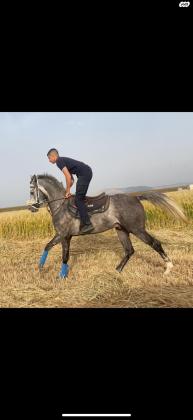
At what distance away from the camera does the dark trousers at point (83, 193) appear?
5.54m

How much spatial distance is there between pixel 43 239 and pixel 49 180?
4891 millimetres

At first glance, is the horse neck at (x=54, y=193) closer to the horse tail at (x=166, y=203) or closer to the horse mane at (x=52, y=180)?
the horse mane at (x=52, y=180)

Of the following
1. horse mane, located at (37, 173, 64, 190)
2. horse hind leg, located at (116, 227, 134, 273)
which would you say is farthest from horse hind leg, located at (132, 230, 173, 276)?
horse mane, located at (37, 173, 64, 190)

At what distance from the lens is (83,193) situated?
5637 millimetres

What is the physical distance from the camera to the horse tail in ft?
19.2

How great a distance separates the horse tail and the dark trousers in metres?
1.04

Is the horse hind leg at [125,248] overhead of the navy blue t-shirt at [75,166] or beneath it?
beneath

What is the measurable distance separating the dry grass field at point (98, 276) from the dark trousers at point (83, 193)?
1066mm

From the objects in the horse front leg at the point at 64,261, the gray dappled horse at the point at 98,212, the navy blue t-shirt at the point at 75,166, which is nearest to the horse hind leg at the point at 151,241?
the gray dappled horse at the point at 98,212

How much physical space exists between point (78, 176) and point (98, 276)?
5.81 ft

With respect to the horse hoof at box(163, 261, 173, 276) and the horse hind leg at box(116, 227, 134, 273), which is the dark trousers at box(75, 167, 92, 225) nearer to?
the horse hind leg at box(116, 227, 134, 273)

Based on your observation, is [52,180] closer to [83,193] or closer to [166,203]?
[83,193]

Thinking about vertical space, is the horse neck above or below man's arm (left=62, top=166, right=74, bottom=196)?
below
